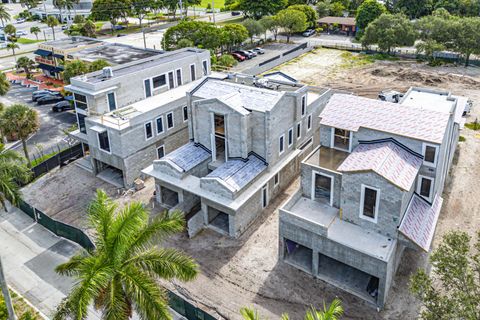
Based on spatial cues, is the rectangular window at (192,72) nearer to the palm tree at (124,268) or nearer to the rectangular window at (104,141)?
the rectangular window at (104,141)

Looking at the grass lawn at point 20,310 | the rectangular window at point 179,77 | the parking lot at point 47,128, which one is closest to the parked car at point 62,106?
the parking lot at point 47,128

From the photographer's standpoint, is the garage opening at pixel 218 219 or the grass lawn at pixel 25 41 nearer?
the garage opening at pixel 218 219

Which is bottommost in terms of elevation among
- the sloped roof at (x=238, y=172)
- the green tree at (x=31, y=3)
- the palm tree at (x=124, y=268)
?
the sloped roof at (x=238, y=172)

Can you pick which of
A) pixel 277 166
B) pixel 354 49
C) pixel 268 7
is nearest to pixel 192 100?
pixel 277 166

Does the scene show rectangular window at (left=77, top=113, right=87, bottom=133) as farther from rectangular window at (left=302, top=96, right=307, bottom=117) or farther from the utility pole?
rectangular window at (left=302, top=96, right=307, bottom=117)

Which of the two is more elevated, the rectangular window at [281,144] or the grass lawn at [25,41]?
the grass lawn at [25,41]

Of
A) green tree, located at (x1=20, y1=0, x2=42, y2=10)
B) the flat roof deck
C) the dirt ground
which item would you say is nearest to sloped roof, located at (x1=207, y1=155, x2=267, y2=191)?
the dirt ground

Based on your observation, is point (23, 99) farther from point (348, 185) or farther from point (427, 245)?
point (427, 245)

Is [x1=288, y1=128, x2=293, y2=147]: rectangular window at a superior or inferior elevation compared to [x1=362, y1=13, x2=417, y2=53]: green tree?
inferior
